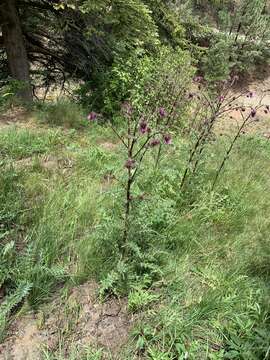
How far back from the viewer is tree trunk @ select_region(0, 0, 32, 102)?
16.9 ft

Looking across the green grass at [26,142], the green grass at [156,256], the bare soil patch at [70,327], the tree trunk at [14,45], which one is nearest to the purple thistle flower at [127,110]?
the green grass at [156,256]

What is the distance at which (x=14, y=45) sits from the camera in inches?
214

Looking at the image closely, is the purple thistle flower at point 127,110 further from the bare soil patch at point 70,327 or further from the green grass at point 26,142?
the green grass at point 26,142

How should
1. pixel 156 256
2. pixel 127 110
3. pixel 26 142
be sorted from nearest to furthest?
1. pixel 127 110
2. pixel 156 256
3. pixel 26 142

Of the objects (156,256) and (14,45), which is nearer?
(156,256)

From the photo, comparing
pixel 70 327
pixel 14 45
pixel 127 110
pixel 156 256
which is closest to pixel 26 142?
pixel 127 110

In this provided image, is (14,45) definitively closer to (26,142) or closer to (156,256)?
(26,142)

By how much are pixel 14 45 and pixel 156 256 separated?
15.1ft

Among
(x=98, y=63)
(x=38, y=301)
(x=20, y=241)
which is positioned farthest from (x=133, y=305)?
(x=98, y=63)

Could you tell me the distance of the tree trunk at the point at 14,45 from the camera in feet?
16.9

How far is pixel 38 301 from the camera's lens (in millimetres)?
2043

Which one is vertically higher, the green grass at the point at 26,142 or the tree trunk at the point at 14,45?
the tree trunk at the point at 14,45

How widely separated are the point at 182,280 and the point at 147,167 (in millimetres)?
1317

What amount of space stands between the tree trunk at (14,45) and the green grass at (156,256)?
105 inches
